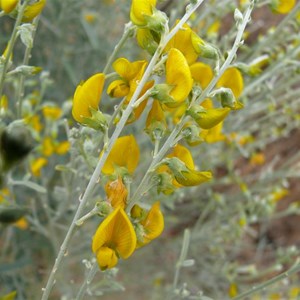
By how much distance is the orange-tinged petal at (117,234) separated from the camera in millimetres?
1066

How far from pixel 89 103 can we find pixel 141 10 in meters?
0.19

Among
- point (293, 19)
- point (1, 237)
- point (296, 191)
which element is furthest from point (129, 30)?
point (296, 191)

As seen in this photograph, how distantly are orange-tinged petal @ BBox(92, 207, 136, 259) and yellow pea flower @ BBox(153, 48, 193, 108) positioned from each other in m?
0.21

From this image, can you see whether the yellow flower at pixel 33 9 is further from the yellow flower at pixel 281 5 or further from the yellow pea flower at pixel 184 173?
the yellow flower at pixel 281 5

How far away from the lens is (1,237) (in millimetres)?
2570

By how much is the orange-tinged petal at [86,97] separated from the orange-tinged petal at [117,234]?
0.64 ft

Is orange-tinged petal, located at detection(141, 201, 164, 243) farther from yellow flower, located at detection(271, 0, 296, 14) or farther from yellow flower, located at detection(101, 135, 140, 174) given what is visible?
yellow flower, located at detection(271, 0, 296, 14)

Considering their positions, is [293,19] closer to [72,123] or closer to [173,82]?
[72,123]

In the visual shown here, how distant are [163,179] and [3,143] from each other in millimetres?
333

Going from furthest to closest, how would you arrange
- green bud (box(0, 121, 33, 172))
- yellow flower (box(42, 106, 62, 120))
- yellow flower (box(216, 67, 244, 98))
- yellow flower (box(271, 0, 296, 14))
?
yellow flower (box(42, 106, 62, 120)) → yellow flower (box(271, 0, 296, 14)) → yellow flower (box(216, 67, 244, 98)) → green bud (box(0, 121, 33, 172))

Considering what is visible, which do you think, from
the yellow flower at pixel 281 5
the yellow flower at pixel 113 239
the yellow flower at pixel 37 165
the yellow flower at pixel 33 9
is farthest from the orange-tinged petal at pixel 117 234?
the yellow flower at pixel 37 165

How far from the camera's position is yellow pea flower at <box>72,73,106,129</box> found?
113 cm

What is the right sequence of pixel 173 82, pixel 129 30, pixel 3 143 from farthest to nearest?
pixel 129 30 < pixel 173 82 < pixel 3 143

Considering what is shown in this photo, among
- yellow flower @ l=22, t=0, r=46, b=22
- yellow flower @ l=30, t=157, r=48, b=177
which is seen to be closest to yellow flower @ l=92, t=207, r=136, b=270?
yellow flower @ l=22, t=0, r=46, b=22
